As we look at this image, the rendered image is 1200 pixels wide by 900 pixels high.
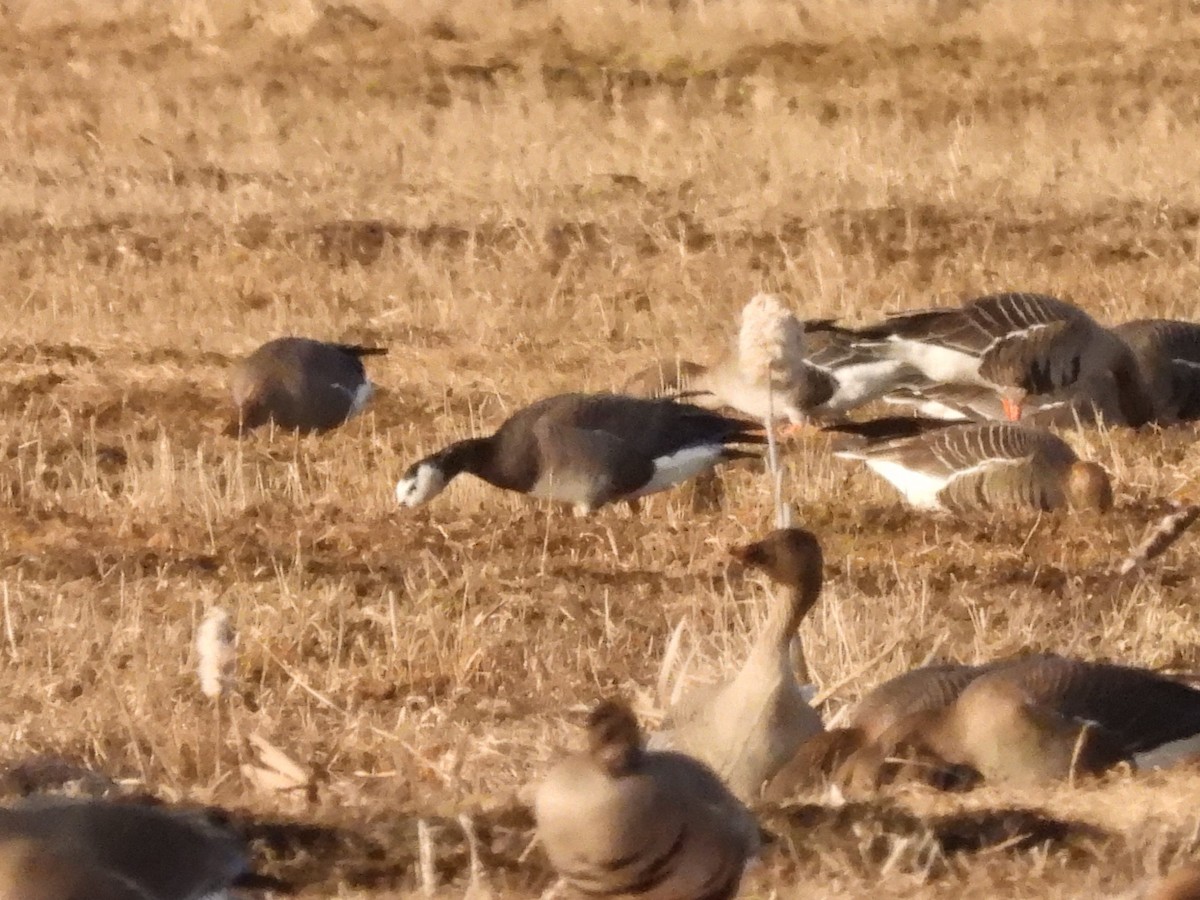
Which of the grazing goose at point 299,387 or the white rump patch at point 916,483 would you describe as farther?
the grazing goose at point 299,387

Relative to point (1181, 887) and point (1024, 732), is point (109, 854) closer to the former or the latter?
point (1181, 887)

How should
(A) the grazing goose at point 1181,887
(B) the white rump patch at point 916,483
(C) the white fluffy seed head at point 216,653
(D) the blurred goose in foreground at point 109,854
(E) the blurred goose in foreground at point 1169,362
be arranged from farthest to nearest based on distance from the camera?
→ (E) the blurred goose in foreground at point 1169,362 < (B) the white rump patch at point 916,483 < (C) the white fluffy seed head at point 216,653 < (D) the blurred goose in foreground at point 109,854 < (A) the grazing goose at point 1181,887

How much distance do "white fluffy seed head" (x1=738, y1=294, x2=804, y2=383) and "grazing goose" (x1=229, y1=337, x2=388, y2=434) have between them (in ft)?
14.9

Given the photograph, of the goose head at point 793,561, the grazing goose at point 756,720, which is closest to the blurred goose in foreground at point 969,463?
the goose head at point 793,561

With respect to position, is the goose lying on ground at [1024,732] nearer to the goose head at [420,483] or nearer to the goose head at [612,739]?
the goose head at [612,739]

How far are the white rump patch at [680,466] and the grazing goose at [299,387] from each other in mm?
1849

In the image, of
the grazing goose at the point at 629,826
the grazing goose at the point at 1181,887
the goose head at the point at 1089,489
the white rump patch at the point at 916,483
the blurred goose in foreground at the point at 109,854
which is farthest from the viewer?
the white rump patch at the point at 916,483

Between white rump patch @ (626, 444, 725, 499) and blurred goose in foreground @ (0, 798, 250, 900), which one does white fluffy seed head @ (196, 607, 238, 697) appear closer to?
blurred goose in foreground @ (0, 798, 250, 900)

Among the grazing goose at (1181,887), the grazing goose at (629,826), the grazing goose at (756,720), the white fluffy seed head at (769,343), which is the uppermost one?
the white fluffy seed head at (769,343)

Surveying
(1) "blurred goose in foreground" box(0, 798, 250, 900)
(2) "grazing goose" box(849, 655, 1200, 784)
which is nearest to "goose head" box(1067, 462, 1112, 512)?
(2) "grazing goose" box(849, 655, 1200, 784)

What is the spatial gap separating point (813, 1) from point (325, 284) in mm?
13039

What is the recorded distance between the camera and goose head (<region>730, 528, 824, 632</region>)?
5.47 meters

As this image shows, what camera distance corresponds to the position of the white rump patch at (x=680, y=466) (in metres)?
9.38

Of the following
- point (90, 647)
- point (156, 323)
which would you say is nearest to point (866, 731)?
point (90, 647)
